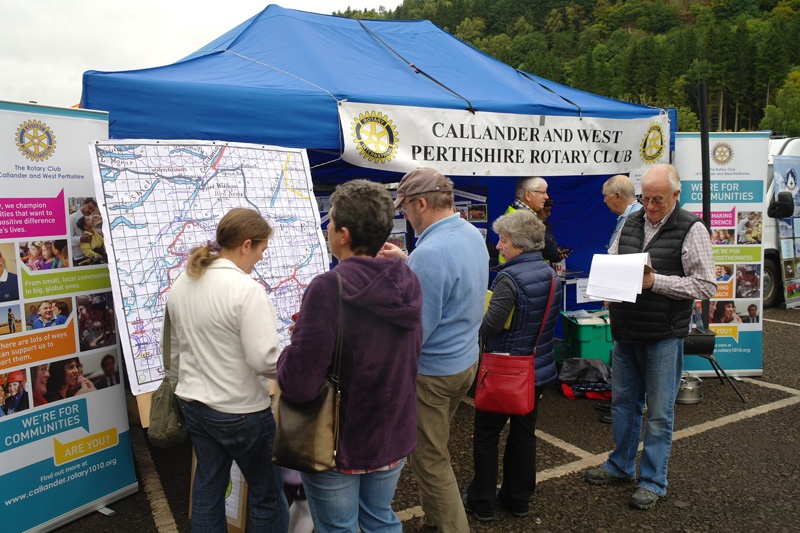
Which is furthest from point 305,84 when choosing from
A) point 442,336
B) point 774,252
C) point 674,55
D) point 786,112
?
point 674,55

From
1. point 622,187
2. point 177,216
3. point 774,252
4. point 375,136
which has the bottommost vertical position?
point 774,252

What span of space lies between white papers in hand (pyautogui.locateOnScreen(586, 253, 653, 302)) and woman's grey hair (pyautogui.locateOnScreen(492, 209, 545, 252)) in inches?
15.9

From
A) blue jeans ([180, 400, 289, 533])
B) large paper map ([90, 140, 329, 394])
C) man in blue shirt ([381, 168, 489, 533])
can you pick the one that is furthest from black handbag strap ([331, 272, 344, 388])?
large paper map ([90, 140, 329, 394])

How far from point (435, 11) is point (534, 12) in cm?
3659

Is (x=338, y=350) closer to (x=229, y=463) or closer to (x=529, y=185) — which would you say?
(x=229, y=463)

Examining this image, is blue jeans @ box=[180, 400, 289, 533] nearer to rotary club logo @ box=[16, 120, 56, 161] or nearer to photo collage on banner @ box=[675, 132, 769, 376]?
rotary club logo @ box=[16, 120, 56, 161]

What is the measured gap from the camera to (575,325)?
17.1ft

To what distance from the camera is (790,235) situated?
8.57 m

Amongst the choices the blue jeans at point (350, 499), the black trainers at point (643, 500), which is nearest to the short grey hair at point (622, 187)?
the black trainers at point (643, 500)

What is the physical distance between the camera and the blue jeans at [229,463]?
2.04m

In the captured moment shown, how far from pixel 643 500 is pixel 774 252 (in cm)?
718

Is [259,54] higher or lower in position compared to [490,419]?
higher

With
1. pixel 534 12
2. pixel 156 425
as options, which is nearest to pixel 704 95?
pixel 156 425

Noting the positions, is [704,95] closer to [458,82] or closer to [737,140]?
[737,140]
